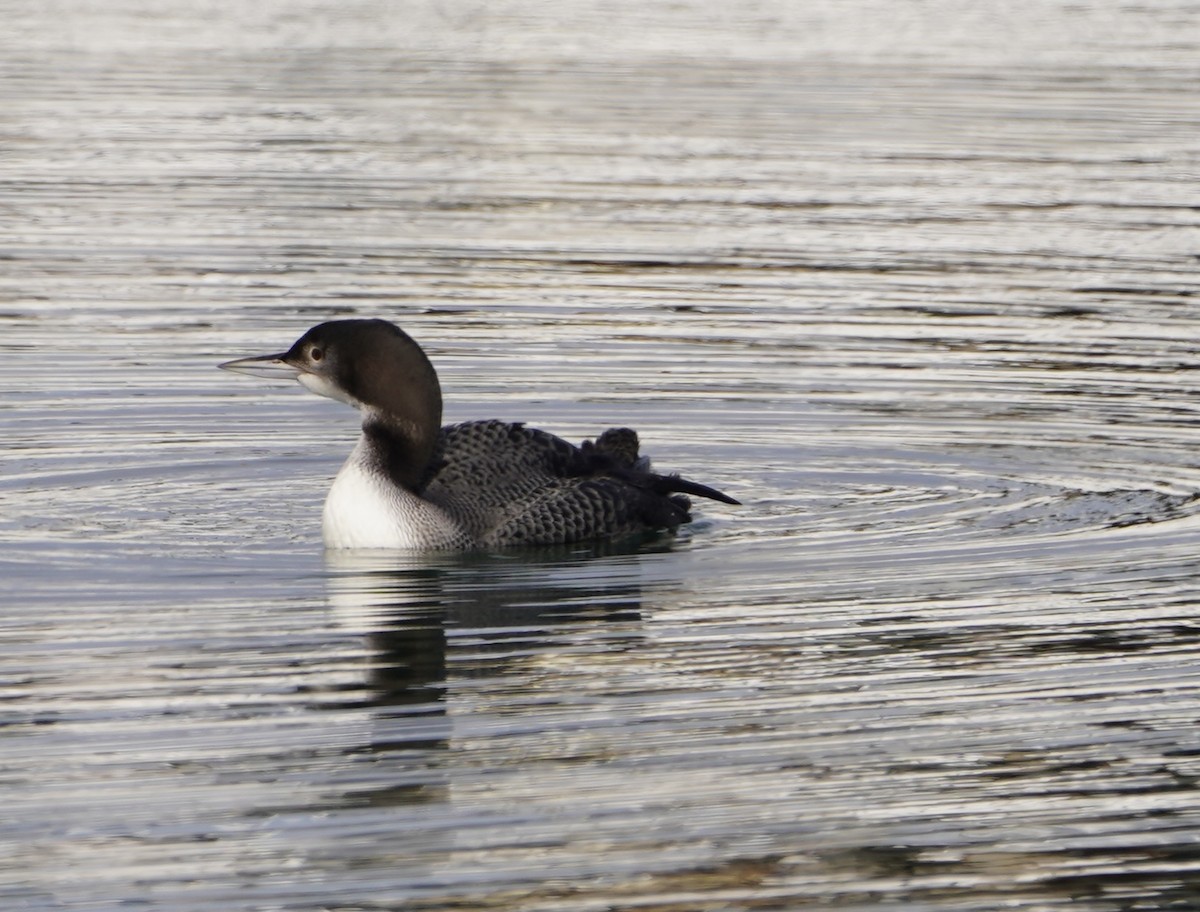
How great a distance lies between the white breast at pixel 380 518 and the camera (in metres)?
10.4

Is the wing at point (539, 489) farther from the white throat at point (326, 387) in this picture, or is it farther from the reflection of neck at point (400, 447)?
the white throat at point (326, 387)

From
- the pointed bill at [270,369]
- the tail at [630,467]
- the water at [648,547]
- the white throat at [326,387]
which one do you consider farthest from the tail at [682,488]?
the pointed bill at [270,369]

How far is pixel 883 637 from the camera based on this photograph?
8.98 meters

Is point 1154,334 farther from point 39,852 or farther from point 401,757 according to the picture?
point 39,852

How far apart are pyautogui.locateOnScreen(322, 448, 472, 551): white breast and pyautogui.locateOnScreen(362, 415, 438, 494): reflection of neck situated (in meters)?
0.09

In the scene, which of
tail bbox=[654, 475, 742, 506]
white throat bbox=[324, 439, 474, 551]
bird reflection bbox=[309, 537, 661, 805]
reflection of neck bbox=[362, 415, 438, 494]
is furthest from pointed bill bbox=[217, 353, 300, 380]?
tail bbox=[654, 475, 742, 506]

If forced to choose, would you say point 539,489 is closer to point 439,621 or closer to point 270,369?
point 270,369

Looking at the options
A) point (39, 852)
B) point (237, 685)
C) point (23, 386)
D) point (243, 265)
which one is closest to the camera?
point (39, 852)

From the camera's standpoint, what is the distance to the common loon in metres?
10.5

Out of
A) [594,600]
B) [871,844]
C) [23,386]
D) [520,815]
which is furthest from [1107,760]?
[23,386]

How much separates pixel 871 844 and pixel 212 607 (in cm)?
340

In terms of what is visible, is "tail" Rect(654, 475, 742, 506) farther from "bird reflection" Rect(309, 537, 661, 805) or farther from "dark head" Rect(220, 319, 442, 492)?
A: "dark head" Rect(220, 319, 442, 492)

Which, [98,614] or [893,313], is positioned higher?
[893,313]

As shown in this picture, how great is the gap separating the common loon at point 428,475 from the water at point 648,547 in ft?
0.58
